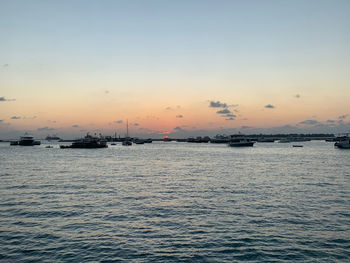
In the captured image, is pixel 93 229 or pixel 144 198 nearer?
pixel 93 229

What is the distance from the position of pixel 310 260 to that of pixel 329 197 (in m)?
18.1

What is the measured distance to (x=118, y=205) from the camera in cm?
2686

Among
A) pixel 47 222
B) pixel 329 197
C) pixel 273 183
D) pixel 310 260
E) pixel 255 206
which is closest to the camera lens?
pixel 310 260

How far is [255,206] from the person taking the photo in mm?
25938

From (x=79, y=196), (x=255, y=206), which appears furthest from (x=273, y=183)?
(x=79, y=196)

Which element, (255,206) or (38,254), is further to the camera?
(255,206)

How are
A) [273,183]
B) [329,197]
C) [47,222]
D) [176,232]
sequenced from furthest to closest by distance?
1. [273,183]
2. [329,197]
3. [47,222]
4. [176,232]

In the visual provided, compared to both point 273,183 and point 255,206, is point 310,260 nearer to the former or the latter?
point 255,206

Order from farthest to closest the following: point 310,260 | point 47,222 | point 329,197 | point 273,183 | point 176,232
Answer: point 273,183 < point 329,197 < point 47,222 < point 176,232 < point 310,260

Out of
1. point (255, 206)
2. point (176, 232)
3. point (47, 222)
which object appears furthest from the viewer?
point (255, 206)

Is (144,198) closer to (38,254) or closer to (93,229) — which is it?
(93,229)

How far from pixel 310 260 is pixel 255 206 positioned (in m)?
11.2

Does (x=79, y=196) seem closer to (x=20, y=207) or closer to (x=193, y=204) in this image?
(x=20, y=207)

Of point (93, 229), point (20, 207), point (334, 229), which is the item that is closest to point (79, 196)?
point (20, 207)
